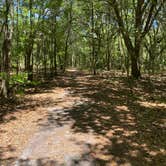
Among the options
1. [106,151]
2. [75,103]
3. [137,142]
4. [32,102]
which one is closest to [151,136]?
[137,142]

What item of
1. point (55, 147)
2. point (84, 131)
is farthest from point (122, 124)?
point (55, 147)

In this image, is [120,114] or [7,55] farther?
[7,55]

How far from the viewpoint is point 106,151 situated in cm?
656

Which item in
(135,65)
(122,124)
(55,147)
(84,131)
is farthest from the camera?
(135,65)

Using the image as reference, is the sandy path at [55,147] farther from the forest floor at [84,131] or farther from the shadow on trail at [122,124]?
the shadow on trail at [122,124]

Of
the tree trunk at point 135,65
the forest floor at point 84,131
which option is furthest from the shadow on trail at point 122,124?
the tree trunk at point 135,65

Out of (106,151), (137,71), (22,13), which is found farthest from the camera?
(137,71)

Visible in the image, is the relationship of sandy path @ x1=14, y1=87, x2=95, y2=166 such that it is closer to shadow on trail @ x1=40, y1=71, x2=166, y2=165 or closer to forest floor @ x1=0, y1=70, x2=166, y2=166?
forest floor @ x1=0, y1=70, x2=166, y2=166

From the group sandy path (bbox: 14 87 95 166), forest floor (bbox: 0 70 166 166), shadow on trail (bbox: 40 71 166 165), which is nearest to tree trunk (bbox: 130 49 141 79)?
shadow on trail (bbox: 40 71 166 165)

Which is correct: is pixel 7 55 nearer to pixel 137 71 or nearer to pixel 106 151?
pixel 106 151

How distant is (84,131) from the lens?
793 centimetres

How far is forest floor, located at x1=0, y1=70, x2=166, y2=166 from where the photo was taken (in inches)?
246

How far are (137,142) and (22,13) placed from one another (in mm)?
12940

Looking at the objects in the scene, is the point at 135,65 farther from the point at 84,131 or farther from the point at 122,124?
the point at 84,131
